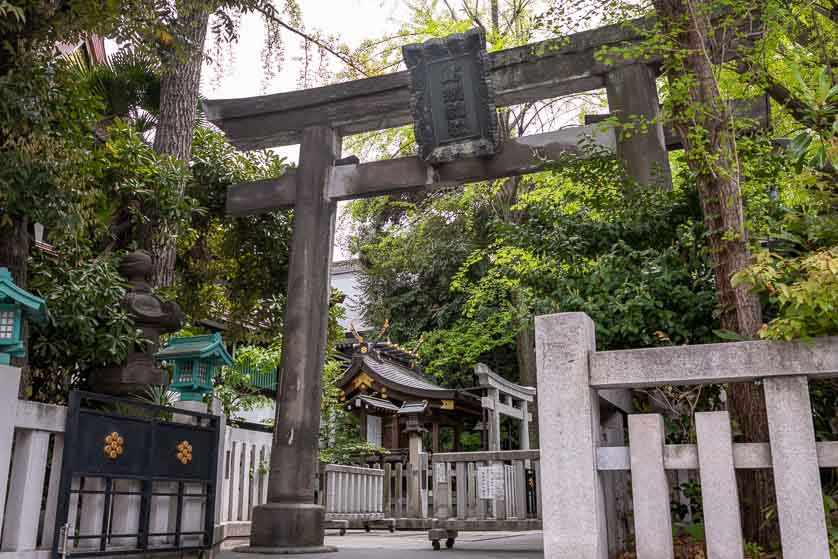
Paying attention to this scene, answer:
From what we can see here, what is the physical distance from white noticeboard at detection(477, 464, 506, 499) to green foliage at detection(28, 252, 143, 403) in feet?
15.3

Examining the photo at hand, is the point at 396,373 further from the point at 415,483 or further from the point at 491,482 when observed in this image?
the point at 491,482

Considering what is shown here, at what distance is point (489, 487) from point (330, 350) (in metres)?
3.94

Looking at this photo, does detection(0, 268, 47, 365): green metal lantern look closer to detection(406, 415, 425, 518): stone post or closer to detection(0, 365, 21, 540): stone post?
detection(0, 365, 21, 540): stone post

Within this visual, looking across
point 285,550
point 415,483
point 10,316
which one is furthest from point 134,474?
point 415,483

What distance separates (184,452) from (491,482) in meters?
4.30

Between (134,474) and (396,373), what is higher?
(396,373)

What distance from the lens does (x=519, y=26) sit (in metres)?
18.3

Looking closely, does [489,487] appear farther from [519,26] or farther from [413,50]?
[519,26]

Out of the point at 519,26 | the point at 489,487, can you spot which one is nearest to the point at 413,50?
the point at 489,487

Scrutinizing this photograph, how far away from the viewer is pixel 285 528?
7.36 meters

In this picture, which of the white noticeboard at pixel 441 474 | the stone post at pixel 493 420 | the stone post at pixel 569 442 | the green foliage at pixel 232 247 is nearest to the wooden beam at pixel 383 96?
the green foliage at pixel 232 247

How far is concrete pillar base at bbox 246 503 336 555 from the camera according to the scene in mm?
7348

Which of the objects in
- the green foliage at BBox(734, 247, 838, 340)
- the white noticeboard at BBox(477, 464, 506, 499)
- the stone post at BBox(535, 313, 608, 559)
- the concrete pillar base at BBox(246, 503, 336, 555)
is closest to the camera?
the green foliage at BBox(734, 247, 838, 340)

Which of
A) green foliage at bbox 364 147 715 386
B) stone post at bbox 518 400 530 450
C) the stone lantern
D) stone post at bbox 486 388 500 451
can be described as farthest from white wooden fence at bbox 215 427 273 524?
stone post at bbox 518 400 530 450
